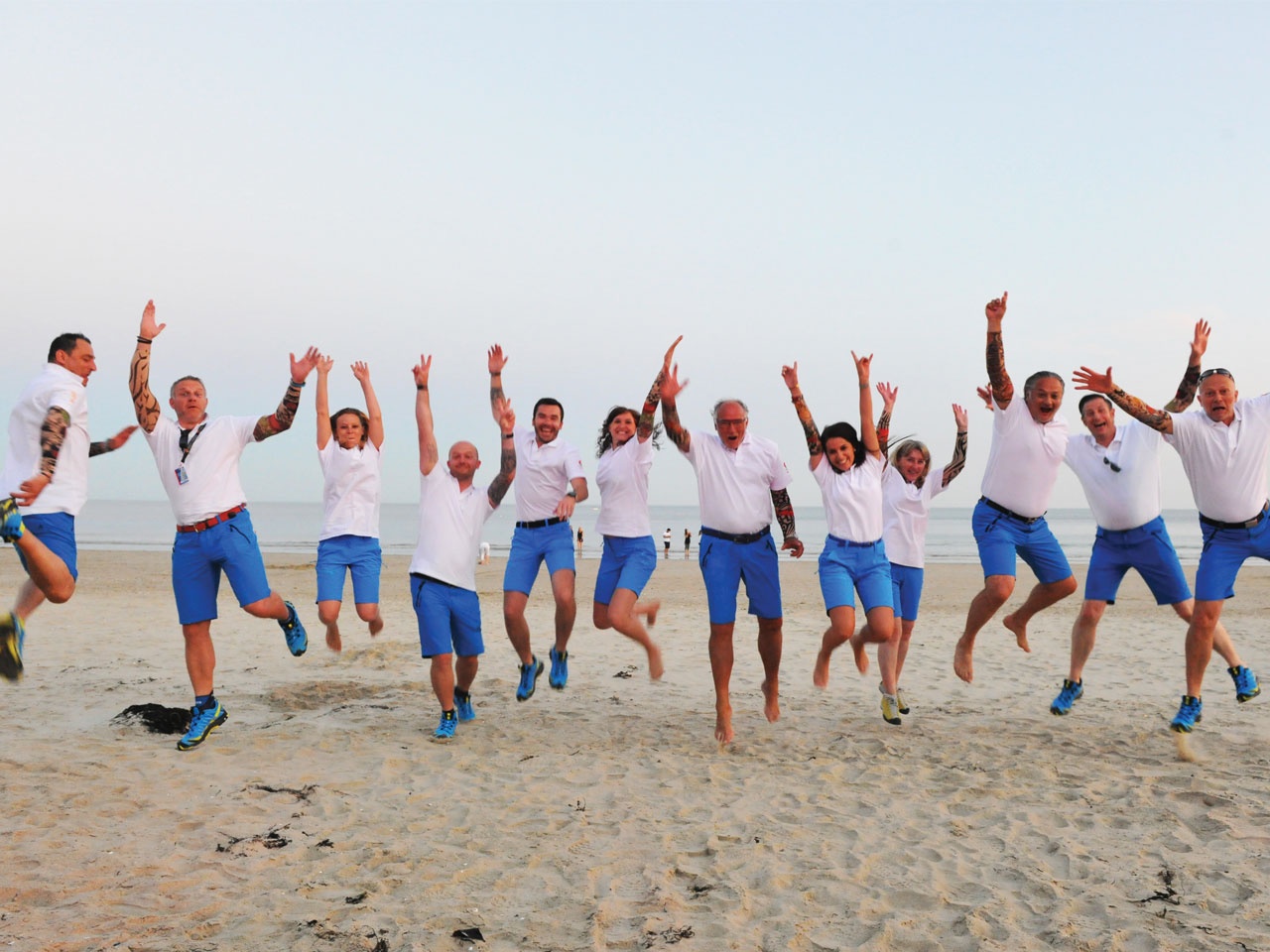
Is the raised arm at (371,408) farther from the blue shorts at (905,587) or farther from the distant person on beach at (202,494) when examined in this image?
the blue shorts at (905,587)

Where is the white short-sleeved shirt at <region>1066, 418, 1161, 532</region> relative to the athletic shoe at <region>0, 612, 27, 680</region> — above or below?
above

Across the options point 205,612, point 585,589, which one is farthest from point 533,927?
point 585,589

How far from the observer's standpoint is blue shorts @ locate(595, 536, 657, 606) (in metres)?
7.45

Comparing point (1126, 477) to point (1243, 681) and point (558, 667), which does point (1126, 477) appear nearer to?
point (1243, 681)

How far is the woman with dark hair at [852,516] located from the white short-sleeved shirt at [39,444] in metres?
4.95

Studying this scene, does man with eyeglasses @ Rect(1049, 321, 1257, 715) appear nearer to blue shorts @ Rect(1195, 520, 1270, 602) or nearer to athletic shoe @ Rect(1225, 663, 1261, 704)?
athletic shoe @ Rect(1225, 663, 1261, 704)

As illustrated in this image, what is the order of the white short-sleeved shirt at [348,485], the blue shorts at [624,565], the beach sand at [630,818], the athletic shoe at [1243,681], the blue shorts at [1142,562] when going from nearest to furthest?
the beach sand at [630,818] → the athletic shoe at [1243,681] → the blue shorts at [1142,562] → the blue shorts at [624,565] → the white short-sleeved shirt at [348,485]

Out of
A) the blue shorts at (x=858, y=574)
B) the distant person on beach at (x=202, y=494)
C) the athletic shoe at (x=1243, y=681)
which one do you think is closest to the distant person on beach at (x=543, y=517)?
the distant person on beach at (x=202, y=494)

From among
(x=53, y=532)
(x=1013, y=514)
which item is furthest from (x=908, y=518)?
(x=53, y=532)

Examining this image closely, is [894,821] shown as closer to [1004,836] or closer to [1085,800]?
[1004,836]

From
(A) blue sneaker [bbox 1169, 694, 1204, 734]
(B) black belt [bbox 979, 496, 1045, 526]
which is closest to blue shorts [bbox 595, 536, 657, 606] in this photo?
(B) black belt [bbox 979, 496, 1045, 526]

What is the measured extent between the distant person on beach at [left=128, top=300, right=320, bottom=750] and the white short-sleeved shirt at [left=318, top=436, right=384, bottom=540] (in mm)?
1490

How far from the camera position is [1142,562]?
711 cm

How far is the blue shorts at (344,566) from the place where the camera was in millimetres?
8234
